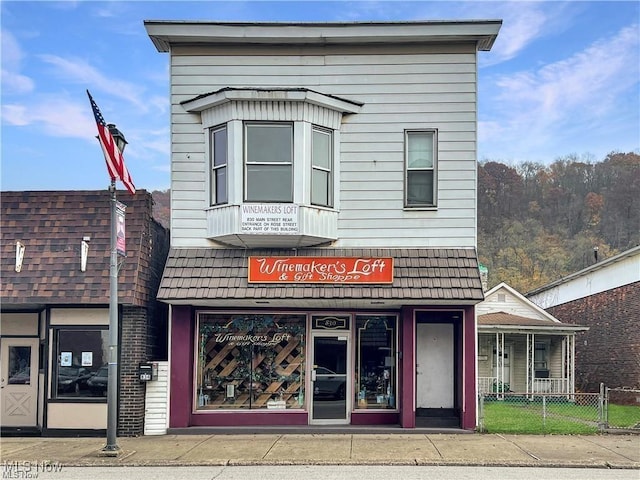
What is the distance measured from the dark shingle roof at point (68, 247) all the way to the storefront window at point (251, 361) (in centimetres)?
176

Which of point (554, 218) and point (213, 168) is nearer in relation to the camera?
point (213, 168)

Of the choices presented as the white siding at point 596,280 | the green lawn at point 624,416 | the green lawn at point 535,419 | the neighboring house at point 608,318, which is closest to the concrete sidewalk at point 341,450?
the green lawn at point 535,419

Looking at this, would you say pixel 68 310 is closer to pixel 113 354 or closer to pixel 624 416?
pixel 113 354

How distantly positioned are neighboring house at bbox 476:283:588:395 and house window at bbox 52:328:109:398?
14543mm

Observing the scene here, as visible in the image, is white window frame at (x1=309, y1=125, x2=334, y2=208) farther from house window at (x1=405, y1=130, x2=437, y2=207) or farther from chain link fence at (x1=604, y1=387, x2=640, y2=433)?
chain link fence at (x1=604, y1=387, x2=640, y2=433)

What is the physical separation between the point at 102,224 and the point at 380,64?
267 inches

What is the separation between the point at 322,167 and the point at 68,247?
217 inches

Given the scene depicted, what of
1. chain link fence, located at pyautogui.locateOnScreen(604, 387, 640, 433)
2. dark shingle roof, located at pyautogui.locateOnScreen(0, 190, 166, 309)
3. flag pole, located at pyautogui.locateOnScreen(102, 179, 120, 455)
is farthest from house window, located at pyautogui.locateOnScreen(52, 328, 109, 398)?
chain link fence, located at pyautogui.locateOnScreen(604, 387, 640, 433)

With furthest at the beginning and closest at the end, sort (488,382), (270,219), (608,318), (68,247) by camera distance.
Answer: (488,382) < (608,318) < (68,247) < (270,219)

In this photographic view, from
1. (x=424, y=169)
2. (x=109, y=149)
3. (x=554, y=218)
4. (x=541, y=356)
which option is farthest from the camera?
(x=554, y=218)

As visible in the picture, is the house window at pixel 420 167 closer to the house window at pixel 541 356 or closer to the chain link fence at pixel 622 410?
the chain link fence at pixel 622 410

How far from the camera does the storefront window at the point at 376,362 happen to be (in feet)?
46.8

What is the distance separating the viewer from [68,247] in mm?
13641

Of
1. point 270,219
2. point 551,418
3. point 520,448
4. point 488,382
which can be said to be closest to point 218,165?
point 270,219
